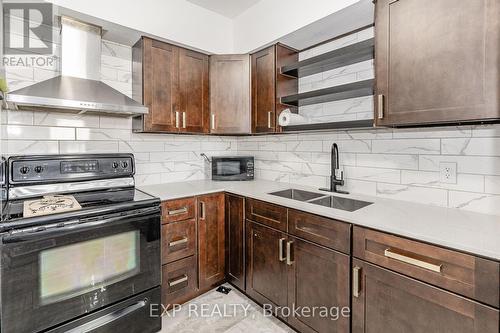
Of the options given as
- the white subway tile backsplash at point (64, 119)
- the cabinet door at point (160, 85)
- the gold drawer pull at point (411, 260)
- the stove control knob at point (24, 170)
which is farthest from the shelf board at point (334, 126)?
the stove control knob at point (24, 170)

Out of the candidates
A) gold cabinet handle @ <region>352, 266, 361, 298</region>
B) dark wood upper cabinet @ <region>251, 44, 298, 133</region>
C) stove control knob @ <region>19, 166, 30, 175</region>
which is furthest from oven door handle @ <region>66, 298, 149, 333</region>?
dark wood upper cabinet @ <region>251, 44, 298, 133</region>

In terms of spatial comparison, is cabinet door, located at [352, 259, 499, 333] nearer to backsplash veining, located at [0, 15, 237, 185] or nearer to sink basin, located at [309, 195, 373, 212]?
sink basin, located at [309, 195, 373, 212]

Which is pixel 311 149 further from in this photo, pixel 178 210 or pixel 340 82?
pixel 178 210

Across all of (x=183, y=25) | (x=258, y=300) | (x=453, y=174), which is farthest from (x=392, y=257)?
(x=183, y=25)

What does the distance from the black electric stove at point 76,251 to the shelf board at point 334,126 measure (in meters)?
1.23

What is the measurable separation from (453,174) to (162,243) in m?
2.06

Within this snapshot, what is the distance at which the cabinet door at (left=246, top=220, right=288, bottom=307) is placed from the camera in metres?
1.86

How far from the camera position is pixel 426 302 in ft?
3.84

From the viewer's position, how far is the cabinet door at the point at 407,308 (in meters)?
1.05

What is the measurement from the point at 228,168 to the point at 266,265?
1166mm

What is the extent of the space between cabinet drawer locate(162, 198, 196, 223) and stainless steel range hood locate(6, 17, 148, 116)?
2.48 ft

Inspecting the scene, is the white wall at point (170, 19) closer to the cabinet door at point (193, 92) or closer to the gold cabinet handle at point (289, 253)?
the cabinet door at point (193, 92)

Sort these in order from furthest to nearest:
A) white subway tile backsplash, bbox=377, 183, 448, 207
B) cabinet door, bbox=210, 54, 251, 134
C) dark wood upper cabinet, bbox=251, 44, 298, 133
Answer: cabinet door, bbox=210, 54, 251, 134 → dark wood upper cabinet, bbox=251, 44, 298, 133 → white subway tile backsplash, bbox=377, 183, 448, 207

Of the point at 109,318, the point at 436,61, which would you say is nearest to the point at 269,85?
the point at 436,61
